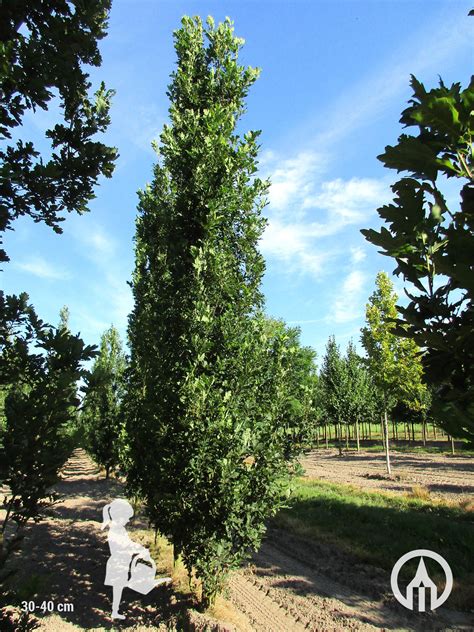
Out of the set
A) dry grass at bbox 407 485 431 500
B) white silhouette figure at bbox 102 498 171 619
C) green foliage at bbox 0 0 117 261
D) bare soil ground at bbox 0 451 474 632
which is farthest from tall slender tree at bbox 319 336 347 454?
green foliage at bbox 0 0 117 261

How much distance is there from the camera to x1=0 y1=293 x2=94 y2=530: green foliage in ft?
9.11

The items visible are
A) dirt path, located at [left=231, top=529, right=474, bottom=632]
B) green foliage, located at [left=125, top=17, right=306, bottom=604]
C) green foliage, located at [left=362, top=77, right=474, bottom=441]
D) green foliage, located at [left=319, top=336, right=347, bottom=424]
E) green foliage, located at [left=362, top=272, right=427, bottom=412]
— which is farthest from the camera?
green foliage, located at [left=319, top=336, right=347, bottom=424]

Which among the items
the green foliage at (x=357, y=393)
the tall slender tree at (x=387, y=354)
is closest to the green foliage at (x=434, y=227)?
the tall slender tree at (x=387, y=354)

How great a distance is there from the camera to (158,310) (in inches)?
308

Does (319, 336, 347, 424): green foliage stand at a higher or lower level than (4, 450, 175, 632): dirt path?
higher

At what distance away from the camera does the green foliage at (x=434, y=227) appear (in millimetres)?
1523

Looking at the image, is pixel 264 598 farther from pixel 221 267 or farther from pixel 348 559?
pixel 221 267

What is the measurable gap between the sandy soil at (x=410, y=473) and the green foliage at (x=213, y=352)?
7589mm

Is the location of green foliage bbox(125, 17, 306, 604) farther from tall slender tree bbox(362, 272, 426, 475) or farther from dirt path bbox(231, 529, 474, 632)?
tall slender tree bbox(362, 272, 426, 475)

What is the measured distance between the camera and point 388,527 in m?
11.8

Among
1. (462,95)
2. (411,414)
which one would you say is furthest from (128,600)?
(411,414)

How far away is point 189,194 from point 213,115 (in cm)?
140

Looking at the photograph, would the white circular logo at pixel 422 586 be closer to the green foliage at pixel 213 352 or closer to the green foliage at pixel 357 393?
the green foliage at pixel 213 352

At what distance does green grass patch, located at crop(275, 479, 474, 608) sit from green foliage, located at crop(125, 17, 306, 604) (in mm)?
3518
